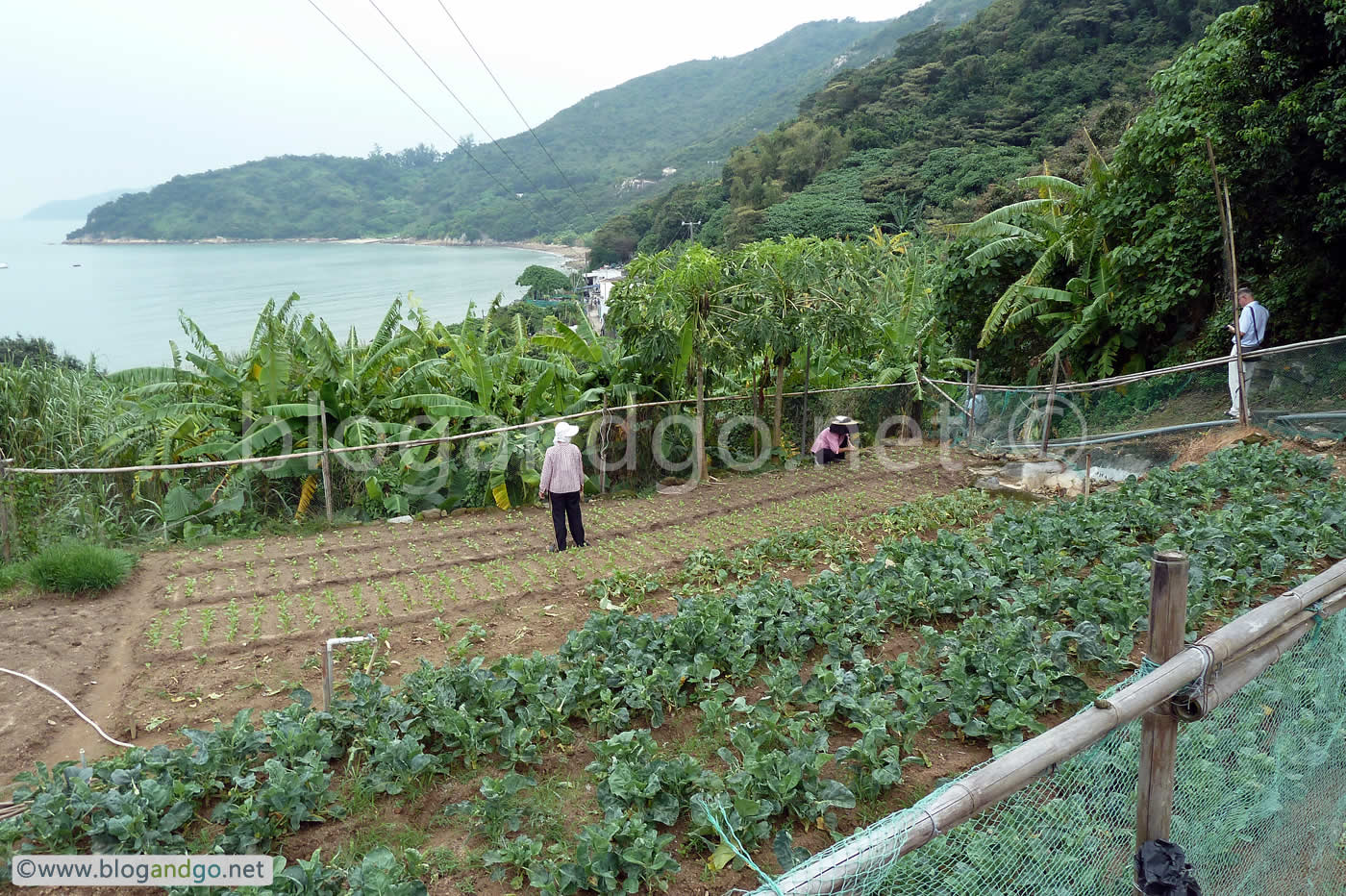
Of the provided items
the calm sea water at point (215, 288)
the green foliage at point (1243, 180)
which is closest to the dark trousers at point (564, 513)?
the green foliage at point (1243, 180)

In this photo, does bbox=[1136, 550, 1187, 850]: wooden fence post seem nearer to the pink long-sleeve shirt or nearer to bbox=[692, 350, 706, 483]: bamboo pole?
bbox=[692, 350, 706, 483]: bamboo pole

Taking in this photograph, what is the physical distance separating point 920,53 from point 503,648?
90.4 metres

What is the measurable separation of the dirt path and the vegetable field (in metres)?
0.05

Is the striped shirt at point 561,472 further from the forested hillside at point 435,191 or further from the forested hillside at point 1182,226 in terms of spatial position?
the forested hillside at point 435,191

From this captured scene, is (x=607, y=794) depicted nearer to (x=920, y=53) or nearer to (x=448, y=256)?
(x=920, y=53)

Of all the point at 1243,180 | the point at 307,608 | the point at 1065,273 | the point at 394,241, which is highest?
the point at 394,241

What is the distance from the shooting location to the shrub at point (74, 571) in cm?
816

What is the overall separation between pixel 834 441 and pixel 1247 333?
5.95 m

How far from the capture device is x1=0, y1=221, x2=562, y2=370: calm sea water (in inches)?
2808

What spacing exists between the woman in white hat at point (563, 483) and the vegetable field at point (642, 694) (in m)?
1.15

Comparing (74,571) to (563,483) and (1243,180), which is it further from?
(1243,180)

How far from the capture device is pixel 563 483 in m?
9.51

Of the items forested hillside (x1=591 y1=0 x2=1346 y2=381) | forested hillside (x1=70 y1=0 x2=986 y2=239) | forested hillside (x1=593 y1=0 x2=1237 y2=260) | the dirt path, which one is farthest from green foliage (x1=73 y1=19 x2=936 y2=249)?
the dirt path

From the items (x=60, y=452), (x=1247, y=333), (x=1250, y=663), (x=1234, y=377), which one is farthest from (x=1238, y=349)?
(x=60, y=452)
